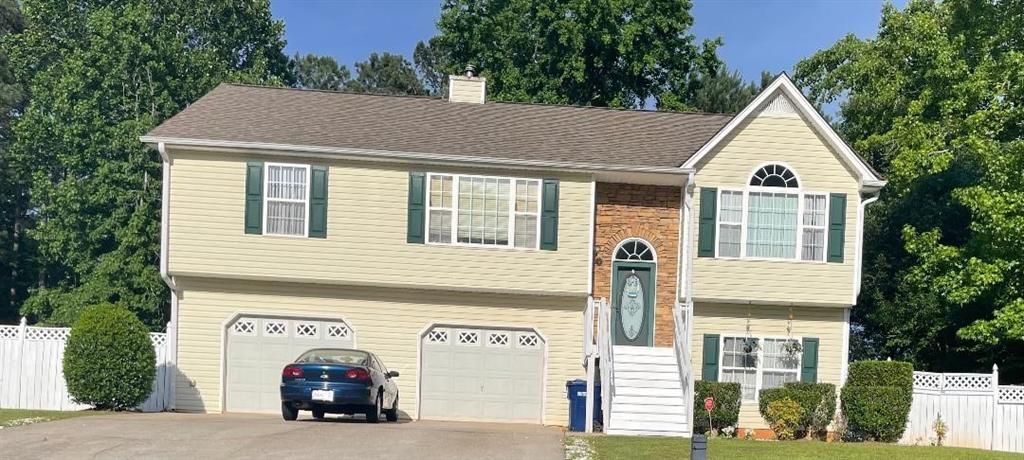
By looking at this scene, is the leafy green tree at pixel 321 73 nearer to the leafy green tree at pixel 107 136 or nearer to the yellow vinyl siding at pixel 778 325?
the leafy green tree at pixel 107 136

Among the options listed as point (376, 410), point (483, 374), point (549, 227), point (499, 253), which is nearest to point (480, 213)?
point (499, 253)

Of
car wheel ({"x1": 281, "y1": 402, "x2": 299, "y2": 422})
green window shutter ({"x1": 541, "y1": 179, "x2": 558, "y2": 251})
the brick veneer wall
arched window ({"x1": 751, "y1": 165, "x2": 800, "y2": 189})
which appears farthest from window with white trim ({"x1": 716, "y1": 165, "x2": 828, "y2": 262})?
car wheel ({"x1": 281, "y1": 402, "x2": 299, "y2": 422})

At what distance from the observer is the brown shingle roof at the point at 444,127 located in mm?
25953

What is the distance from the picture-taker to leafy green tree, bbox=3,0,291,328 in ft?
136

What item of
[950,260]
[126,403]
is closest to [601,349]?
[126,403]

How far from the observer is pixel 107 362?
23.3 metres

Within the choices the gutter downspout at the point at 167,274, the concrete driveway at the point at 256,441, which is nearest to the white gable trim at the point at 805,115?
the concrete driveway at the point at 256,441

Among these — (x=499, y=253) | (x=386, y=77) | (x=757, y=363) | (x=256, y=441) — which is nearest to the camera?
(x=256, y=441)

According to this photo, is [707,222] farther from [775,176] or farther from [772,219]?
[775,176]

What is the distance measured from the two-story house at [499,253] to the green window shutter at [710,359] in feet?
0.11

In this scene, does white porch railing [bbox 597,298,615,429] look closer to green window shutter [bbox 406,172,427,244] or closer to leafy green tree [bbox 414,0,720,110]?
green window shutter [bbox 406,172,427,244]

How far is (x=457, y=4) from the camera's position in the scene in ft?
150

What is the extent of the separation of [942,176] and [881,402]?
1344 centimetres

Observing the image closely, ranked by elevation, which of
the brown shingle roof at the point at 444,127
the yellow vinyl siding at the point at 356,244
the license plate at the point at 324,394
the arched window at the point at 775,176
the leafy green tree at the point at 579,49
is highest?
the leafy green tree at the point at 579,49
